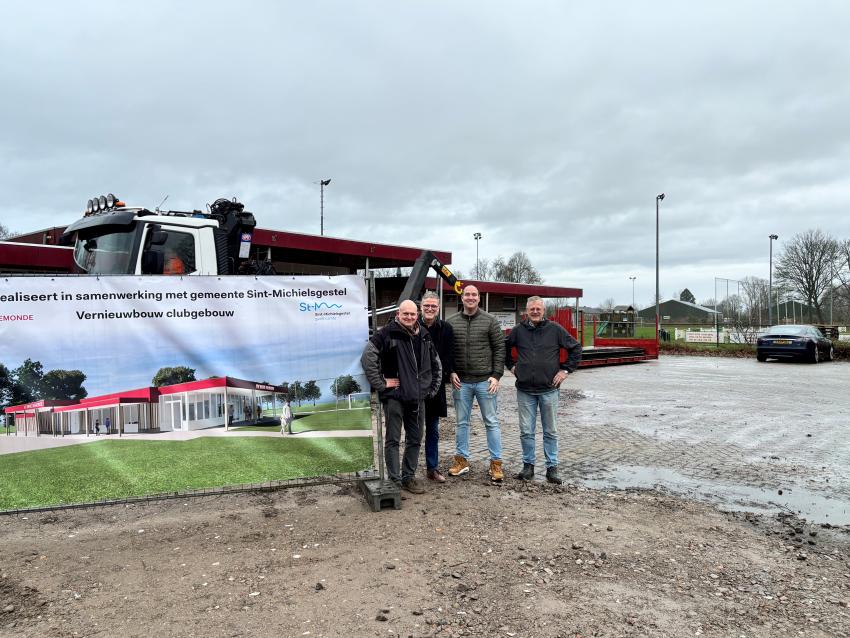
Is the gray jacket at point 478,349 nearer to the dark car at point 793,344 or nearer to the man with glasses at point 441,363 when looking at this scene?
the man with glasses at point 441,363

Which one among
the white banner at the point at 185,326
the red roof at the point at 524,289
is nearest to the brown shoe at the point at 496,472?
the white banner at the point at 185,326

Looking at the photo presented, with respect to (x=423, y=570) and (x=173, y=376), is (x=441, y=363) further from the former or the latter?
(x=173, y=376)

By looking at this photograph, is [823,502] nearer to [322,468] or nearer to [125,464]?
[322,468]

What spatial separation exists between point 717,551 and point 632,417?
6.09m

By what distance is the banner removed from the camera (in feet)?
14.3

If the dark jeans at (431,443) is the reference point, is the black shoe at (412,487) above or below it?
below

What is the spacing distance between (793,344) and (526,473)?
74.0 ft

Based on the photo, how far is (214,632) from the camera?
311 centimetres

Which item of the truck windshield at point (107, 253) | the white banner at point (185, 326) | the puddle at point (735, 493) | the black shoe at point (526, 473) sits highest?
the truck windshield at point (107, 253)

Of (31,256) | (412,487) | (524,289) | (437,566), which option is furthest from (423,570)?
(524,289)

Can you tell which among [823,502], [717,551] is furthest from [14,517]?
[823,502]

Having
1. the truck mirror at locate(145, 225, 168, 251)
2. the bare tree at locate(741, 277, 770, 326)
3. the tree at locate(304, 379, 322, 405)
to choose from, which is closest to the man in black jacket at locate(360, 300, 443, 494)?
the tree at locate(304, 379, 322, 405)

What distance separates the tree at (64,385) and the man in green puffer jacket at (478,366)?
3.37m

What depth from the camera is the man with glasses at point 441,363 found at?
587 cm
